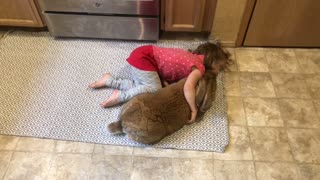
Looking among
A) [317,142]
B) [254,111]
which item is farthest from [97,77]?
[317,142]

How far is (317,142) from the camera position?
1337mm

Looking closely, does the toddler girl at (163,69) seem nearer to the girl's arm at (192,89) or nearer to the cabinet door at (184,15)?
the girl's arm at (192,89)

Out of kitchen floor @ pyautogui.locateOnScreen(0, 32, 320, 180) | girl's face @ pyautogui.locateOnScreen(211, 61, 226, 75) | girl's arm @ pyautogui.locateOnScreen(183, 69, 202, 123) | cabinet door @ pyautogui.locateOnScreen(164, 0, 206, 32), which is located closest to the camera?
kitchen floor @ pyautogui.locateOnScreen(0, 32, 320, 180)

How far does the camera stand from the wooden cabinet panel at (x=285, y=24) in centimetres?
156

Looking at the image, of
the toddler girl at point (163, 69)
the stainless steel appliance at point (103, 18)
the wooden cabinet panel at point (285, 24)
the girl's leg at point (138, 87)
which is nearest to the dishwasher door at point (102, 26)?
the stainless steel appliance at point (103, 18)

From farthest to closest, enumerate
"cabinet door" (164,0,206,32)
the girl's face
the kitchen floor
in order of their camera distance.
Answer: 1. "cabinet door" (164,0,206,32)
2. the girl's face
3. the kitchen floor

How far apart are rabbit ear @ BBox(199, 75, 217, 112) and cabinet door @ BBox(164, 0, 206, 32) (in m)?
0.43

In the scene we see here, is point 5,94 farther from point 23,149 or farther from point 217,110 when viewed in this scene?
point 217,110

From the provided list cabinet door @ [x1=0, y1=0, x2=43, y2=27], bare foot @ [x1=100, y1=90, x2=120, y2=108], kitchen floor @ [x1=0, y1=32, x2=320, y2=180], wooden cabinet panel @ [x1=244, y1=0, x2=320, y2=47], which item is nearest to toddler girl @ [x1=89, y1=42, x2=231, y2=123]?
bare foot @ [x1=100, y1=90, x2=120, y2=108]

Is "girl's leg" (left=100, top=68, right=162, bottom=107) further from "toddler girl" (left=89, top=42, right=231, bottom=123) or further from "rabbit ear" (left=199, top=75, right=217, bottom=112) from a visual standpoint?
"rabbit ear" (left=199, top=75, right=217, bottom=112)

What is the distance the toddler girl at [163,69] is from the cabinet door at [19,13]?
685mm

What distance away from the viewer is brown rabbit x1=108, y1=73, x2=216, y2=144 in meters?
1.23

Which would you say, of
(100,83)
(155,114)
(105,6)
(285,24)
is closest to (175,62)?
(155,114)

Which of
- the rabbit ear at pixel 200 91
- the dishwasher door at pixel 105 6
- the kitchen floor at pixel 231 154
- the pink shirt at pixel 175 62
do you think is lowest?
the kitchen floor at pixel 231 154
